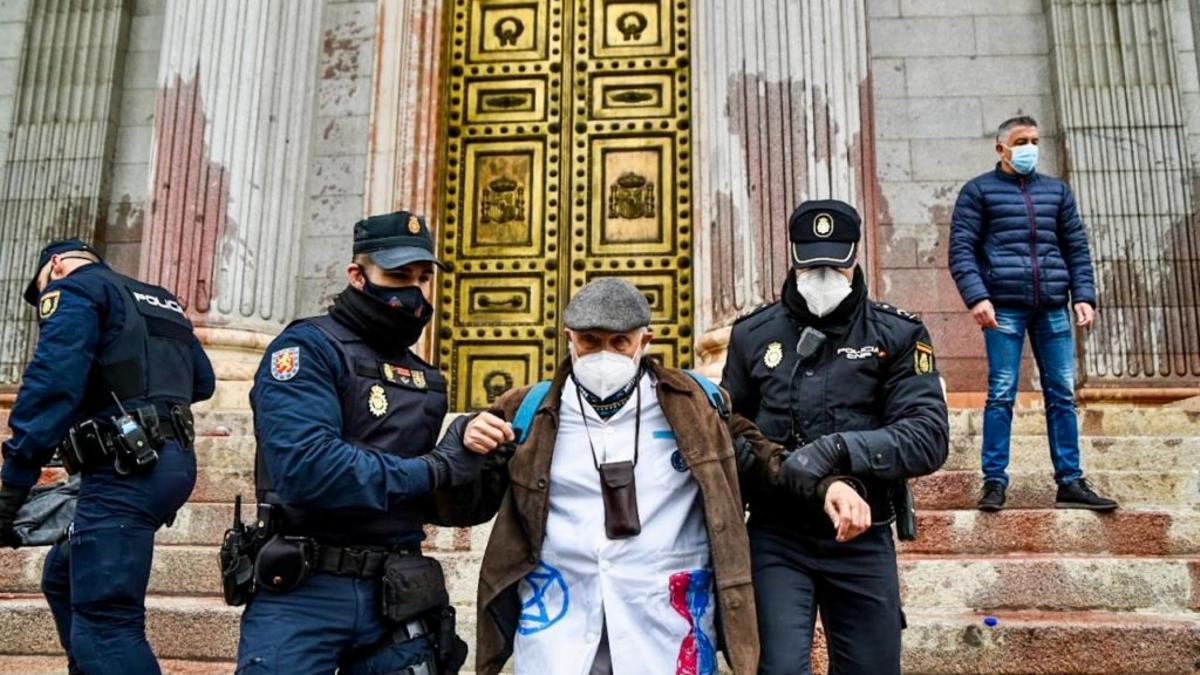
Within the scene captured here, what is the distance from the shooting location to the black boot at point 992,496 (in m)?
5.11

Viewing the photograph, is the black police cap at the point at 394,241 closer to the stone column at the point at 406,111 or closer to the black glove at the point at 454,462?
the black glove at the point at 454,462

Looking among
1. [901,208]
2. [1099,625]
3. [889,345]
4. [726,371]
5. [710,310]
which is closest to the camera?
[889,345]

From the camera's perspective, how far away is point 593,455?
111 inches

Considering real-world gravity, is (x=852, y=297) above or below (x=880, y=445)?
above

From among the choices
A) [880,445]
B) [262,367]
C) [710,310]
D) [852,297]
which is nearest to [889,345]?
[852,297]

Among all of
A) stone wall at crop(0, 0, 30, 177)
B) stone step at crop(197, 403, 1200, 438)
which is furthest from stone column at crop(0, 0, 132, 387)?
stone step at crop(197, 403, 1200, 438)

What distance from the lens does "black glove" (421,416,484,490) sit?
2.72 metres

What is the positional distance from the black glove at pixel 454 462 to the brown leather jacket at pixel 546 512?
9 cm

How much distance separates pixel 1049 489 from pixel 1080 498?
0.37 meters

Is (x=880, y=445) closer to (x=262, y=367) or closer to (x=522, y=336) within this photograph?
(x=262, y=367)

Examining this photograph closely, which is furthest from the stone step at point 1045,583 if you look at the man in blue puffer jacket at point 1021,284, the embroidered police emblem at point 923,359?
the embroidered police emblem at point 923,359

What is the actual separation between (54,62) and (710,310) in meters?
6.73

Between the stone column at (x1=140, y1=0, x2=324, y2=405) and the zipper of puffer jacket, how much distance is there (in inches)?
218

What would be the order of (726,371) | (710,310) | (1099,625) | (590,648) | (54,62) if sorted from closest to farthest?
(590,648) → (726,371) → (1099,625) → (710,310) → (54,62)
